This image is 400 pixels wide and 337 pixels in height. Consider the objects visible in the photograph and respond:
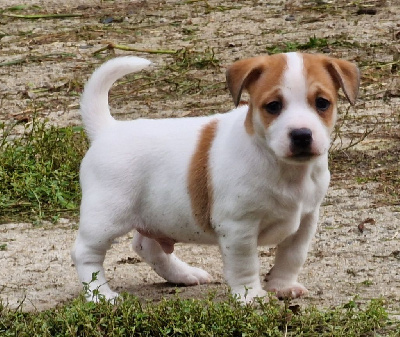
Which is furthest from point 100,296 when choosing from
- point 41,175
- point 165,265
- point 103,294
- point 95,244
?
point 41,175

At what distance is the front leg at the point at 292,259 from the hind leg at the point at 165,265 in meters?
0.63

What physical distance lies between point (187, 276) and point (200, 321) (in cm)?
123

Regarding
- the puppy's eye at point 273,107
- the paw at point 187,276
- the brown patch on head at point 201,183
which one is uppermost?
the puppy's eye at point 273,107

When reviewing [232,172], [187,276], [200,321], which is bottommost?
[187,276]

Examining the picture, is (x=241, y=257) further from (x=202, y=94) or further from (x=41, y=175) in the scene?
(x=202, y=94)

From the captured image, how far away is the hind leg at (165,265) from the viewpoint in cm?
658

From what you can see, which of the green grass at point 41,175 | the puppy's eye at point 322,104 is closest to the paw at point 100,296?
the puppy's eye at point 322,104

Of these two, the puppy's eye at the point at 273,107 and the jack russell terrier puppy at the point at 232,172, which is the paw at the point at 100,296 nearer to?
the jack russell terrier puppy at the point at 232,172

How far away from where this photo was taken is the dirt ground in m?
6.58

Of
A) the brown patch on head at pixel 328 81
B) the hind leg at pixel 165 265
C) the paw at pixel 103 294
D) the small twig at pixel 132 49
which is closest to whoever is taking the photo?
the brown patch on head at pixel 328 81

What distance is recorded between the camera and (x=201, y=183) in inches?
232

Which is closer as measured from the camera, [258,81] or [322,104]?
[322,104]

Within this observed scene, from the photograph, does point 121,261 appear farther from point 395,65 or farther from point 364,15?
point 364,15

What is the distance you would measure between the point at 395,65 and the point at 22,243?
15.4 ft
